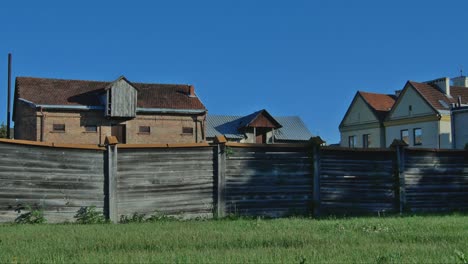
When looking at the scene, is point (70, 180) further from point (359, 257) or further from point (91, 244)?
point (359, 257)

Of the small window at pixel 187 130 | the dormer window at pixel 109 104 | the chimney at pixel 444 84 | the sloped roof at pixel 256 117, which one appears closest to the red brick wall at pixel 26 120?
the dormer window at pixel 109 104

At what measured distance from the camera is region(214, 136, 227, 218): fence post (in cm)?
1336

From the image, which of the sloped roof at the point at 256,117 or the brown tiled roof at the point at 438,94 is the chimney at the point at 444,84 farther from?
the sloped roof at the point at 256,117

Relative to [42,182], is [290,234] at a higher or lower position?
lower

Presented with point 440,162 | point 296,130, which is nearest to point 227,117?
point 296,130

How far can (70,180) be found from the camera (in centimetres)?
1242

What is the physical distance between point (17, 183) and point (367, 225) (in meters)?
7.19

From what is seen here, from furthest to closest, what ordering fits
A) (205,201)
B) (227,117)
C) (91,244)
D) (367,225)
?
(227,117) → (205,201) → (367,225) → (91,244)

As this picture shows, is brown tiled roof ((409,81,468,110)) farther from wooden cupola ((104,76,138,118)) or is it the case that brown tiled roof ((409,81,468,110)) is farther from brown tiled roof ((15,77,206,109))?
wooden cupola ((104,76,138,118))

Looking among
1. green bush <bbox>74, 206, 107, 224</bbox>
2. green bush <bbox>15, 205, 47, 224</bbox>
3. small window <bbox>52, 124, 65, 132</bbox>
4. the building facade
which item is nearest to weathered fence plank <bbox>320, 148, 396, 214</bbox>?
green bush <bbox>74, 206, 107, 224</bbox>

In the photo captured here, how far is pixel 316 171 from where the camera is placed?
14102 millimetres

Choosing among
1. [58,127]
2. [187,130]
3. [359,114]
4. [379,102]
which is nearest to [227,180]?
[58,127]

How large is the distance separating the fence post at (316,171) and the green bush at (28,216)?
6357 millimetres

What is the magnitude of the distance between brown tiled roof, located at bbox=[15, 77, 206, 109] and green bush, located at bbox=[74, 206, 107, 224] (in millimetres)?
34630
